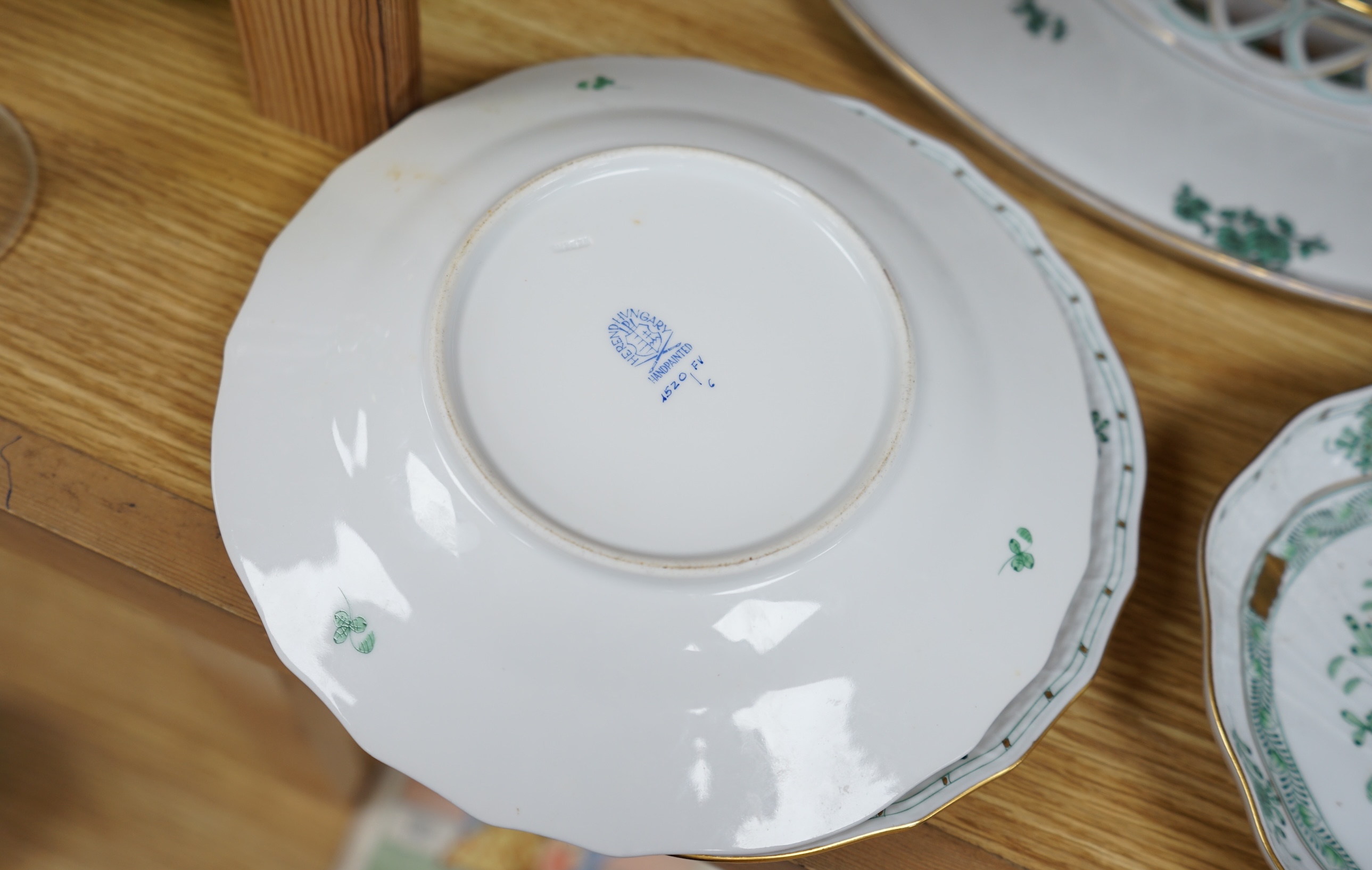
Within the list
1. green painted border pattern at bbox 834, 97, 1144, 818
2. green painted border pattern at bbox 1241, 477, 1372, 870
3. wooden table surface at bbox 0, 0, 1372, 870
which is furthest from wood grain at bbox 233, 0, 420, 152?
green painted border pattern at bbox 1241, 477, 1372, 870

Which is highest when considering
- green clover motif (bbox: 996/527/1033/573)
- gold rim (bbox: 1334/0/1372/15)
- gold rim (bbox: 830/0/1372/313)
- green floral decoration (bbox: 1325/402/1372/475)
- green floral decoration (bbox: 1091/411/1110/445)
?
gold rim (bbox: 1334/0/1372/15)

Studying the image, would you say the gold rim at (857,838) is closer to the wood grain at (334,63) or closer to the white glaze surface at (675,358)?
the white glaze surface at (675,358)

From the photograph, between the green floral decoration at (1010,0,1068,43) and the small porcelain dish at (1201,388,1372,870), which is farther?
the green floral decoration at (1010,0,1068,43)

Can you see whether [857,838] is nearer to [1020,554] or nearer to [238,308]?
[1020,554]

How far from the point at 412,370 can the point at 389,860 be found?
2.67 ft

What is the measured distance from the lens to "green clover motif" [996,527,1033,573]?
1.15 ft

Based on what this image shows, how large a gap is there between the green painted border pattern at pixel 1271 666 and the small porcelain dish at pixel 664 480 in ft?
0.27

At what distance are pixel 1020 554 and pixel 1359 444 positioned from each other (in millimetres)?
223

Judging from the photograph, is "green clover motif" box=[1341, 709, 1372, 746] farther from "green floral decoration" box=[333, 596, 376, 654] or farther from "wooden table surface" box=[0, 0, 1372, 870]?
"green floral decoration" box=[333, 596, 376, 654]

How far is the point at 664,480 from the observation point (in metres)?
0.33

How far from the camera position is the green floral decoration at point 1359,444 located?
17.4 inches

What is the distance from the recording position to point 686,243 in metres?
0.37

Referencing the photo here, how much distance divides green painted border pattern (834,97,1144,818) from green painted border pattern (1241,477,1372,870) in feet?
0.24

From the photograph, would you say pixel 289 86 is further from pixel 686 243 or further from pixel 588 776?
pixel 588 776
